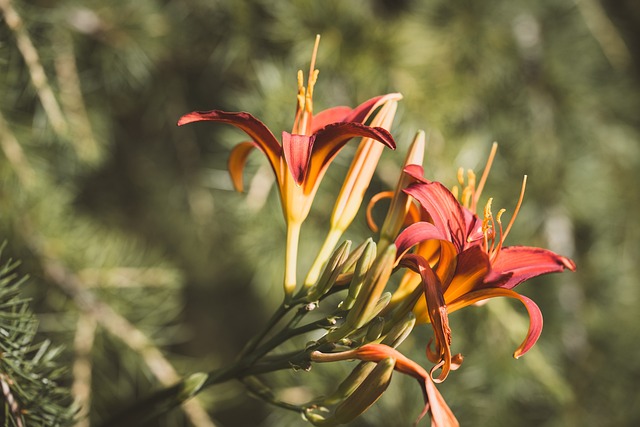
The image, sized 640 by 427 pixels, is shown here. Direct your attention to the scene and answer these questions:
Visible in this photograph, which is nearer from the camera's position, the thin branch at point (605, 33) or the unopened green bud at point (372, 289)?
the unopened green bud at point (372, 289)

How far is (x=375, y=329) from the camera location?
1.55ft

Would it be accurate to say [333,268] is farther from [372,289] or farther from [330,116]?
[330,116]

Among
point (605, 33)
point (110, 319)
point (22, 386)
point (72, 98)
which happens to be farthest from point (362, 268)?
point (605, 33)

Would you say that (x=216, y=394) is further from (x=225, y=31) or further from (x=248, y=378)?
(x=225, y=31)

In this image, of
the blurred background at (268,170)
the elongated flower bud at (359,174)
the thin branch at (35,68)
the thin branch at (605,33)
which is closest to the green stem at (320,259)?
the elongated flower bud at (359,174)

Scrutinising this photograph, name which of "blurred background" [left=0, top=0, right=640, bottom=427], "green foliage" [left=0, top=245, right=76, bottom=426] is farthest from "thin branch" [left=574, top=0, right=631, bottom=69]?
"green foliage" [left=0, top=245, right=76, bottom=426]

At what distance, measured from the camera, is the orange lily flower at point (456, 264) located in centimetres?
46

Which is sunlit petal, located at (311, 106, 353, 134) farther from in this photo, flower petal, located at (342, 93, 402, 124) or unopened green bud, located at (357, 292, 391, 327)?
unopened green bud, located at (357, 292, 391, 327)

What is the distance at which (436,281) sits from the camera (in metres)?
0.46

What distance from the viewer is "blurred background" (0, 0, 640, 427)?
98 cm

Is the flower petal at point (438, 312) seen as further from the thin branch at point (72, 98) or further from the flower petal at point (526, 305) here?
the thin branch at point (72, 98)

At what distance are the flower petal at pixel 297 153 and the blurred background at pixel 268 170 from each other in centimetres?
53

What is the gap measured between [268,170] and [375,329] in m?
0.70

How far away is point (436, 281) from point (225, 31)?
0.88m
